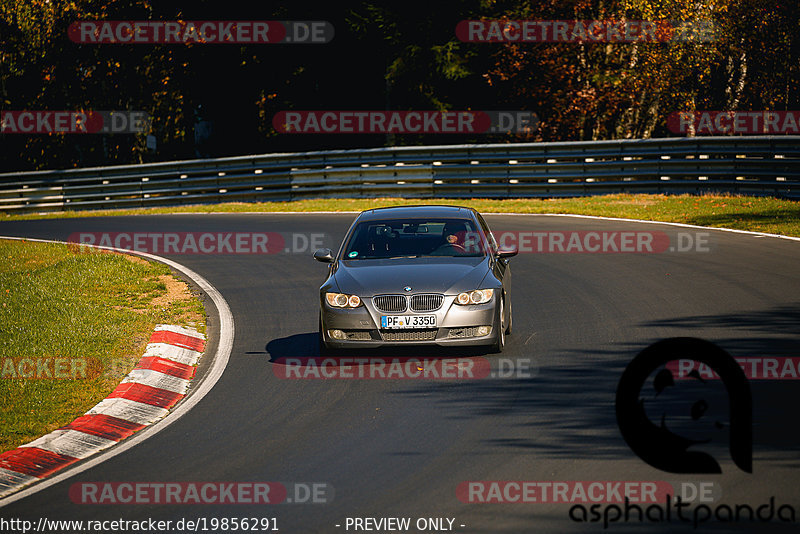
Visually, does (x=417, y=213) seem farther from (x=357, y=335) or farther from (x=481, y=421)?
(x=481, y=421)

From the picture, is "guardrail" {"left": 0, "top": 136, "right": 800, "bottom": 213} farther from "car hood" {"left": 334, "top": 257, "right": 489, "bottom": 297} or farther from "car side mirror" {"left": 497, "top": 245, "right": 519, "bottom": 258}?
"car hood" {"left": 334, "top": 257, "right": 489, "bottom": 297}

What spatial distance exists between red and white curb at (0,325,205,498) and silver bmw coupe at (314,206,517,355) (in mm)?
1674

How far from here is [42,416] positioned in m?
9.45

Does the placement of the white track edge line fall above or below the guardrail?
below

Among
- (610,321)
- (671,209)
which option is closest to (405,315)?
(610,321)

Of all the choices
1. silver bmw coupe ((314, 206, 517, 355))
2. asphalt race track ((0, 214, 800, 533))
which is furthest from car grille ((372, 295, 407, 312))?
asphalt race track ((0, 214, 800, 533))

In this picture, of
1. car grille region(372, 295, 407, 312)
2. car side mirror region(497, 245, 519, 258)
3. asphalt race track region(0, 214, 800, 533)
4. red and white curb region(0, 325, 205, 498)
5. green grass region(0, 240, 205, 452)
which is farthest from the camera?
car side mirror region(497, 245, 519, 258)

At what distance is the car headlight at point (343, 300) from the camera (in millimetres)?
10953

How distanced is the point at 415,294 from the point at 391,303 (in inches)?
10.3

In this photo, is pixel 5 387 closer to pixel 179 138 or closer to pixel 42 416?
pixel 42 416

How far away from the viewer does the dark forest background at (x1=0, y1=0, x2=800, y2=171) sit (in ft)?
126

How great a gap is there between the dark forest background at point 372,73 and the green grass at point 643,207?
10151 millimetres

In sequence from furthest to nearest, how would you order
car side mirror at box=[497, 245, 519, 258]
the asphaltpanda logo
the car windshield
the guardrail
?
the guardrail, the car windshield, car side mirror at box=[497, 245, 519, 258], the asphaltpanda logo

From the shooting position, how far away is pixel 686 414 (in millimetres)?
8398
